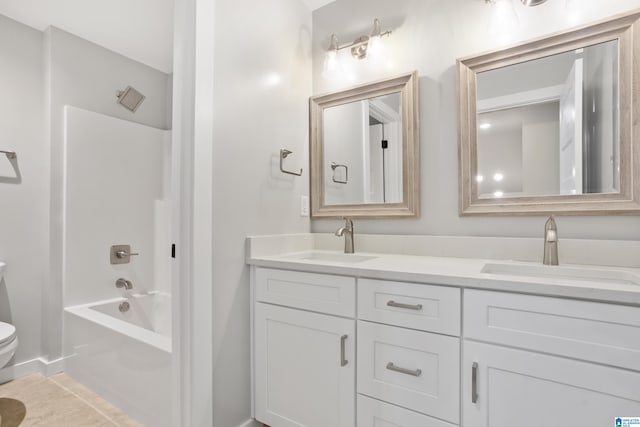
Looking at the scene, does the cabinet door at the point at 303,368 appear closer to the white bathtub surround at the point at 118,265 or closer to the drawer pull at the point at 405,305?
the drawer pull at the point at 405,305

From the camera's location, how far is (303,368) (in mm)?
1341

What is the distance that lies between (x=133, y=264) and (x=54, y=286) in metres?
0.51

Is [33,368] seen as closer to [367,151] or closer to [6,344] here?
[6,344]

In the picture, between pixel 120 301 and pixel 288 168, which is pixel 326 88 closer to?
pixel 288 168

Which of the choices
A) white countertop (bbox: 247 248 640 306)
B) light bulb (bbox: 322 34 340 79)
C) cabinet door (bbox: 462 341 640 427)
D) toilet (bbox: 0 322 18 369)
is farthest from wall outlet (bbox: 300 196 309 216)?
toilet (bbox: 0 322 18 369)

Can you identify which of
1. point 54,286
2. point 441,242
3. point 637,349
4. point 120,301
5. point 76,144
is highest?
point 76,144

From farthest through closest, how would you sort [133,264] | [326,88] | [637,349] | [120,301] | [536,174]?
[133,264] < [120,301] < [326,88] < [536,174] < [637,349]

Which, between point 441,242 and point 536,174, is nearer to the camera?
point 536,174

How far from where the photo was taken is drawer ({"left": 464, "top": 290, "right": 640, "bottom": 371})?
2.69 ft

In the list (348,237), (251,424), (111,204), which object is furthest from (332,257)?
(111,204)

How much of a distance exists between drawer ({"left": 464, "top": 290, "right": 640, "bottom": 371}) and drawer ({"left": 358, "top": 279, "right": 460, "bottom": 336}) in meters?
0.05

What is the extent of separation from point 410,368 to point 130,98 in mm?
2792

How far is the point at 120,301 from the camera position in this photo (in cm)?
236

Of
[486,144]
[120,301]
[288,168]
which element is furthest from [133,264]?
[486,144]
